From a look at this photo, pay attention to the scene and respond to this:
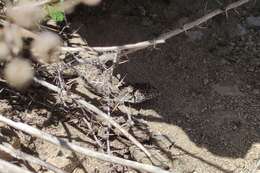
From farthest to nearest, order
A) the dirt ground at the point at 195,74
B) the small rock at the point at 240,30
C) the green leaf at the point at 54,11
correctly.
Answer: the small rock at the point at 240,30 → the dirt ground at the point at 195,74 → the green leaf at the point at 54,11

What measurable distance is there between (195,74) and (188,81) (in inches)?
2.6

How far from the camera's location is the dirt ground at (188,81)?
2582 millimetres

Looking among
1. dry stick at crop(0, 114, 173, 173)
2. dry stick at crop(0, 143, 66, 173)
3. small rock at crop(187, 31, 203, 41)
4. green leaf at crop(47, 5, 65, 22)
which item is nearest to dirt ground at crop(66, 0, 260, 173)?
small rock at crop(187, 31, 203, 41)

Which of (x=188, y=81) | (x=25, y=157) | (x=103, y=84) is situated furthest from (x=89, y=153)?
(x=188, y=81)

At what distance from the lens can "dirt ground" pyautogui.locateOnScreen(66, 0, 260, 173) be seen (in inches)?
105

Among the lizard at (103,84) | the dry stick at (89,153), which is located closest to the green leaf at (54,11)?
the lizard at (103,84)

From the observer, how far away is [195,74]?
9.73ft

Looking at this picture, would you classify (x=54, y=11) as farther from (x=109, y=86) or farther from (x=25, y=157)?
(x=25, y=157)

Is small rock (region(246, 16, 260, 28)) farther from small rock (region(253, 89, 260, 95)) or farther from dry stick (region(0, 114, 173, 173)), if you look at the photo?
dry stick (region(0, 114, 173, 173))

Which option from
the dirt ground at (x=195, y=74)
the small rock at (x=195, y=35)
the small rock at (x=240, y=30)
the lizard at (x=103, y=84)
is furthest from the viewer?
the small rock at (x=240, y=30)

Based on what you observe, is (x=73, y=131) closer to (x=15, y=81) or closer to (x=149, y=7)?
(x=15, y=81)

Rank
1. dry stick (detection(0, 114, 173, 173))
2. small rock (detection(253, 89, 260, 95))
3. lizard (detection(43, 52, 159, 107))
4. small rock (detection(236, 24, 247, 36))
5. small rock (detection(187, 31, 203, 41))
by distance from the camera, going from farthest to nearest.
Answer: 1. small rock (detection(236, 24, 247, 36))
2. small rock (detection(187, 31, 203, 41))
3. small rock (detection(253, 89, 260, 95))
4. lizard (detection(43, 52, 159, 107))
5. dry stick (detection(0, 114, 173, 173))

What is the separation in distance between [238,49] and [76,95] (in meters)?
1.00

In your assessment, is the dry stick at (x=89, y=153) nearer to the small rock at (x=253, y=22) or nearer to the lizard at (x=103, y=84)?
the lizard at (x=103, y=84)
